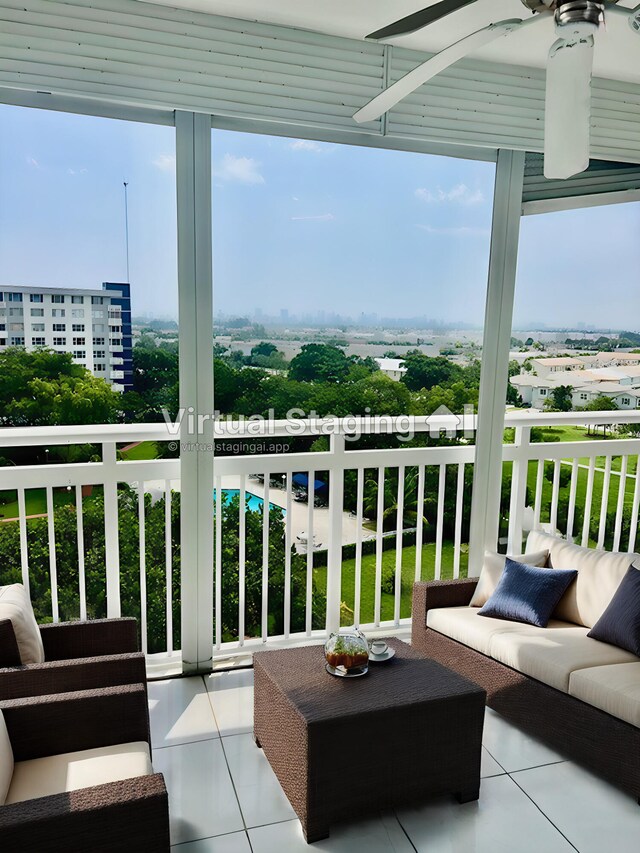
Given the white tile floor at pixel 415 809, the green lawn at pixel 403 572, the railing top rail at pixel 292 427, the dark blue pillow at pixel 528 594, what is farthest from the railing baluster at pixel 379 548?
the white tile floor at pixel 415 809

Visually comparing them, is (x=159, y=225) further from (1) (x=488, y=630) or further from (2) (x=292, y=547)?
(1) (x=488, y=630)

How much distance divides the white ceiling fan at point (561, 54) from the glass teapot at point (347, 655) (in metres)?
1.75

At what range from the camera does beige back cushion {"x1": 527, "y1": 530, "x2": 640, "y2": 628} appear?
3.08m

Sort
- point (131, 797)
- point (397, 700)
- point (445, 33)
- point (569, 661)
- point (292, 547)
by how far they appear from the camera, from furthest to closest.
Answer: point (292, 547) < point (445, 33) < point (569, 661) < point (397, 700) < point (131, 797)

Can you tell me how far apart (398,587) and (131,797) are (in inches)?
95.7

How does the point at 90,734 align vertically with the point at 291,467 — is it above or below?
below

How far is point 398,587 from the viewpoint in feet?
12.8

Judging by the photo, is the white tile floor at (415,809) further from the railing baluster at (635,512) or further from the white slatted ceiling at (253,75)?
the white slatted ceiling at (253,75)

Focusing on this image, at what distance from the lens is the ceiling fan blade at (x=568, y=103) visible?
68.5 inches

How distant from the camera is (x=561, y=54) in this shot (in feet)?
5.72

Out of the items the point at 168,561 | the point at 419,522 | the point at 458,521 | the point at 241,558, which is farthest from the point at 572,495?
the point at 168,561

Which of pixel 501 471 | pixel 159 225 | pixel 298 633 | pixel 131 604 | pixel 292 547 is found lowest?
pixel 298 633

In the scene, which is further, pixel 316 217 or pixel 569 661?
pixel 316 217

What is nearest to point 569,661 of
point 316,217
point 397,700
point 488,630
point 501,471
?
point 488,630
